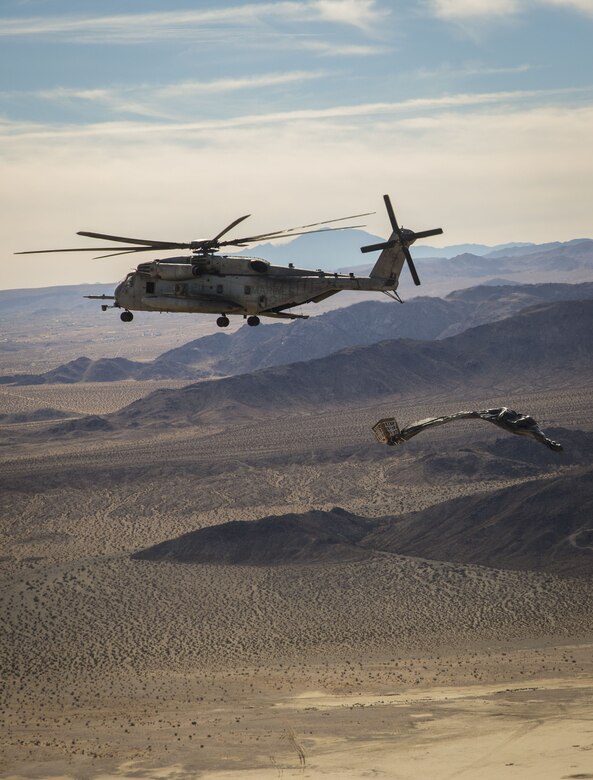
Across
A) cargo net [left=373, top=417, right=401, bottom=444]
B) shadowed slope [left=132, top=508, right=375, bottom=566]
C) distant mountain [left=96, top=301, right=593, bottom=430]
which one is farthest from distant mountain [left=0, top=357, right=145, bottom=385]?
cargo net [left=373, top=417, right=401, bottom=444]

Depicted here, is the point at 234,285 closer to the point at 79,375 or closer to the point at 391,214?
the point at 391,214

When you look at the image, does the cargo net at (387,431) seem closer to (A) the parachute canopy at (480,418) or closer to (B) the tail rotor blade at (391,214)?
(A) the parachute canopy at (480,418)

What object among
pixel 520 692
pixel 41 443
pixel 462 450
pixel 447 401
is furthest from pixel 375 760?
pixel 447 401

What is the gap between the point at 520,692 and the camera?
41188mm

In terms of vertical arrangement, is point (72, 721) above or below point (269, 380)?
below

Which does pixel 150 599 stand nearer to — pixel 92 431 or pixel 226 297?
pixel 226 297

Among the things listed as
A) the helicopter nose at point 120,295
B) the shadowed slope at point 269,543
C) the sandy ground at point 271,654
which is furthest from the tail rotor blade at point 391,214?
the shadowed slope at point 269,543

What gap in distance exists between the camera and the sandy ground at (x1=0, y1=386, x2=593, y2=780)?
3572 cm

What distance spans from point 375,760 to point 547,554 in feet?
98.1

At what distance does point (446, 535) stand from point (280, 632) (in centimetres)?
1746

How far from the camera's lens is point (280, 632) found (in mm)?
52219

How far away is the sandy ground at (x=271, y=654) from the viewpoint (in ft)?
117

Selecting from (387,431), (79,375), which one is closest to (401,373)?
(79,375)

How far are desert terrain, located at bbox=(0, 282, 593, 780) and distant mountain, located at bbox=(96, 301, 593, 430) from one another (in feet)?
87.3
